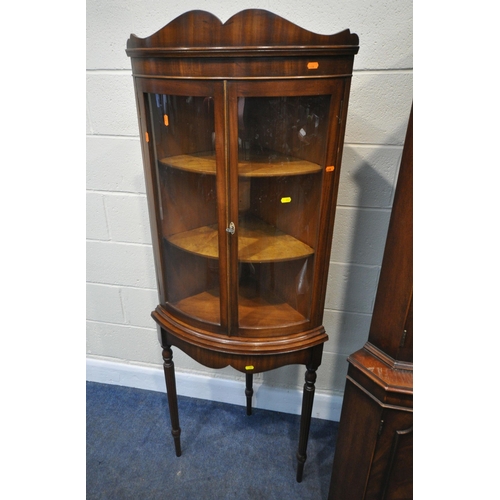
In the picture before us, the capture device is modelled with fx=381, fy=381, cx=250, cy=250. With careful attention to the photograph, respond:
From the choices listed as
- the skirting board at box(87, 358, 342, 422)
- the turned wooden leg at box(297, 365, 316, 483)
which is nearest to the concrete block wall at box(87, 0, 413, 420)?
the skirting board at box(87, 358, 342, 422)

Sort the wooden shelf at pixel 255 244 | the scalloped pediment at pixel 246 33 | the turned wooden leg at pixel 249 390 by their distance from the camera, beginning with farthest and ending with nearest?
1. the turned wooden leg at pixel 249 390
2. the wooden shelf at pixel 255 244
3. the scalloped pediment at pixel 246 33

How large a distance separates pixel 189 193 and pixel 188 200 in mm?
25

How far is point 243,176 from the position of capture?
38.3 inches

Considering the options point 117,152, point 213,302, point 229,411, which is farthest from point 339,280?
point 117,152

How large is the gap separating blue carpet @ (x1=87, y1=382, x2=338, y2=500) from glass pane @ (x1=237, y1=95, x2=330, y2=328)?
0.73 metres

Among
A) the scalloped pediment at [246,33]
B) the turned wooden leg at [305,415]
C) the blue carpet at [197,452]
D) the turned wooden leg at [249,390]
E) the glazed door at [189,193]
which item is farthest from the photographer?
the turned wooden leg at [249,390]

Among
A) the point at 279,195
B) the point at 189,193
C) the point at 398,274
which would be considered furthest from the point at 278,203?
the point at 398,274

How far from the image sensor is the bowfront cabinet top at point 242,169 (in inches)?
33.5

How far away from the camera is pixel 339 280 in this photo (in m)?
1.48

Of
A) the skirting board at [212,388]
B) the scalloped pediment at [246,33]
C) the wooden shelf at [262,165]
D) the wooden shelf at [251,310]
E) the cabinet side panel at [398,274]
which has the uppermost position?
the scalloped pediment at [246,33]

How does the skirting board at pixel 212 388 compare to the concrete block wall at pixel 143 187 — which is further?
the skirting board at pixel 212 388

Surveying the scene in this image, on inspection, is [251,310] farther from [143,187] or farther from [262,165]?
[143,187]

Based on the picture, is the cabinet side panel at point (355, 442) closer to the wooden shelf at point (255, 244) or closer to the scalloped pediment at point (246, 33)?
the wooden shelf at point (255, 244)

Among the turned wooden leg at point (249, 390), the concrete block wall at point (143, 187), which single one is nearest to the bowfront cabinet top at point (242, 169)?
the concrete block wall at point (143, 187)
